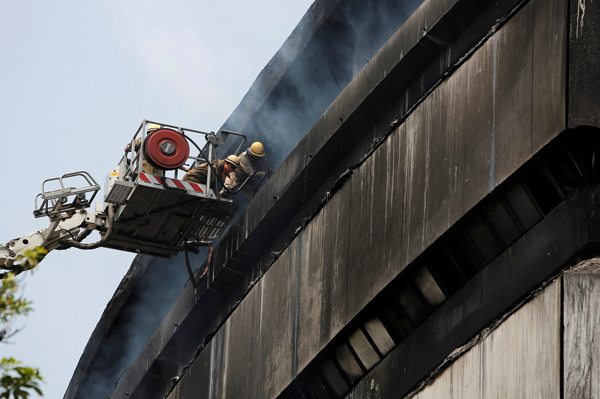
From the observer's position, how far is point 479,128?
12.9m

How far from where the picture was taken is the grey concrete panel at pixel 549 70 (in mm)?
11469

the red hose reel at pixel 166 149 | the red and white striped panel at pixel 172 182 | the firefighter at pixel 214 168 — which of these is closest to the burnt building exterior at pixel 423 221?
the firefighter at pixel 214 168

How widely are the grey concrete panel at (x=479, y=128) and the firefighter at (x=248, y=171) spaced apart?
7.82 metres

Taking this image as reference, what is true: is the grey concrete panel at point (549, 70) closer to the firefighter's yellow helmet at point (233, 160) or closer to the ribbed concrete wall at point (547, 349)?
the ribbed concrete wall at point (547, 349)

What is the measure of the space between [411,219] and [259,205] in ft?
19.9

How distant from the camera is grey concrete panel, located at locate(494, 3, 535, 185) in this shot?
12.1 metres

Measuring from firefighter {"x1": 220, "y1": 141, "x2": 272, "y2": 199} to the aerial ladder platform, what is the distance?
2.75ft

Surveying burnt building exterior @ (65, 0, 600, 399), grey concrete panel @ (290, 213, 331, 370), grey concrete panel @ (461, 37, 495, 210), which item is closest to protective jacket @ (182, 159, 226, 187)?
burnt building exterior @ (65, 0, 600, 399)

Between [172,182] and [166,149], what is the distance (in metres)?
0.64

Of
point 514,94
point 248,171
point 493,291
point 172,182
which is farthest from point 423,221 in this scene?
point 248,171

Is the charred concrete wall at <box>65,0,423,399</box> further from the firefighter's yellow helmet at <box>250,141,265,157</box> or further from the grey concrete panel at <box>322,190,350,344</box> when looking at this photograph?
the grey concrete panel at <box>322,190,350,344</box>

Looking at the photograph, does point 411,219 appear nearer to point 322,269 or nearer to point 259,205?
point 322,269

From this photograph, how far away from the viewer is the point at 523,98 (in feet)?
40.0

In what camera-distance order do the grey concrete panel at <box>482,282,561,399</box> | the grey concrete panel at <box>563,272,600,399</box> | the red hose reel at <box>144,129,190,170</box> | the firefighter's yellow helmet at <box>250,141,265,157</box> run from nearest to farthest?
the grey concrete panel at <box>563,272,600,399</box> < the grey concrete panel at <box>482,282,561,399</box> < the red hose reel at <box>144,129,190,170</box> < the firefighter's yellow helmet at <box>250,141,265,157</box>
